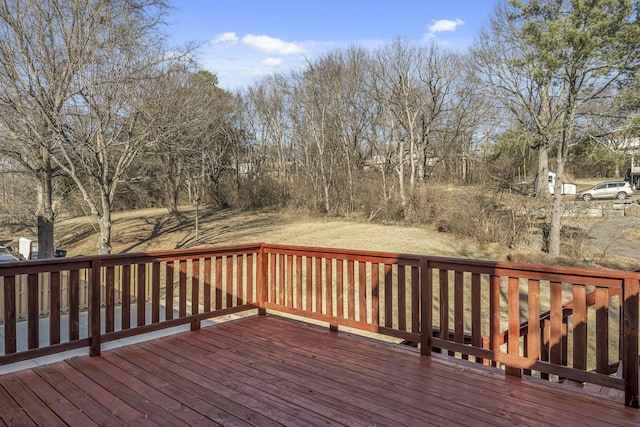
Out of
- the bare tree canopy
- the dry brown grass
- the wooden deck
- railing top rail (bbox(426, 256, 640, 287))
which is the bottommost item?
the wooden deck

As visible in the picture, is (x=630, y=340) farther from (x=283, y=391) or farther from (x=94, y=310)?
(x=94, y=310)

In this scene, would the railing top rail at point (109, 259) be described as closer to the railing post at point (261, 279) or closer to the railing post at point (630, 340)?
the railing post at point (261, 279)

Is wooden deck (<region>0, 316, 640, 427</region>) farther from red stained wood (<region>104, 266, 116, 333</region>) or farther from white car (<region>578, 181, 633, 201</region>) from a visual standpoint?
white car (<region>578, 181, 633, 201</region>)

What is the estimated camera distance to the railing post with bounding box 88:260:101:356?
3.22 meters

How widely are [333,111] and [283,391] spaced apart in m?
19.5

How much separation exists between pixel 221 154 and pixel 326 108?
6744 mm

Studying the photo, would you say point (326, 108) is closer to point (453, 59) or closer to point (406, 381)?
point (453, 59)

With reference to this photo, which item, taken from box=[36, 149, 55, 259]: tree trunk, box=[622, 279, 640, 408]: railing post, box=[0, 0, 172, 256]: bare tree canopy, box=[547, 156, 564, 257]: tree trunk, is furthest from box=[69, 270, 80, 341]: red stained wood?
box=[547, 156, 564, 257]: tree trunk

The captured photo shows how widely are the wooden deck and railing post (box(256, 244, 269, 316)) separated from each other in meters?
0.99

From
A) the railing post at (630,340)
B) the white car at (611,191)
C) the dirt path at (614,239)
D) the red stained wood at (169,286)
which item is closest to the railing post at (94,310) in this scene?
the red stained wood at (169,286)

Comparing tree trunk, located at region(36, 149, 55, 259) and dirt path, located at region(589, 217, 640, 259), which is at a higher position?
tree trunk, located at region(36, 149, 55, 259)

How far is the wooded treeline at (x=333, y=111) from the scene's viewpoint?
8.25 metres

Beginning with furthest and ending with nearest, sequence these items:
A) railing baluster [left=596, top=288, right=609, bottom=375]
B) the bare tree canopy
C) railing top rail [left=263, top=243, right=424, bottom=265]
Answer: the bare tree canopy < railing top rail [left=263, top=243, right=424, bottom=265] < railing baluster [left=596, top=288, right=609, bottom=375]

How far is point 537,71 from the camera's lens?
11.0 m
